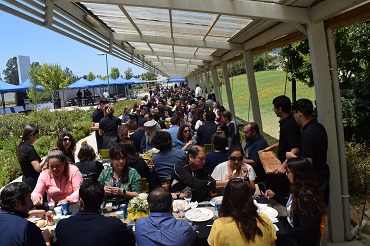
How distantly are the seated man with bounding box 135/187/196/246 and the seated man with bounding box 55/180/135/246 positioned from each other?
16 cm

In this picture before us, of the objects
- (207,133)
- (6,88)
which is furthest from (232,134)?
(6,88)

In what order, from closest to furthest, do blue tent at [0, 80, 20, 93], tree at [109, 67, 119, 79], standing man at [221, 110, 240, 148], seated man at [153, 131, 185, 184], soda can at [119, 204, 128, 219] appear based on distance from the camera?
soda can at [119, 204, 128, 219] → seated man at [153, 131, 185, 184] → standing man at [221, 110, 240, 148] → blue tent at [0, 80, 20, 93] → tree at [109, 67, 119, 79]

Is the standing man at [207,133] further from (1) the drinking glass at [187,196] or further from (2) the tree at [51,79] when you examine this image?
(2) the tree at [51,79]

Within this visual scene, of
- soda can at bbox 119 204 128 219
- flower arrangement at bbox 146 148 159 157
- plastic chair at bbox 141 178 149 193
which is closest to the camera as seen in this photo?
soda can at bbox 119 204 128 219

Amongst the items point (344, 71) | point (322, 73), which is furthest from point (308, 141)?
point (344, 71)

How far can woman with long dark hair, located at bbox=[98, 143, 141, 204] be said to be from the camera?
12.8 ft

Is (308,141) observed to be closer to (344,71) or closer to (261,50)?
(261,50)

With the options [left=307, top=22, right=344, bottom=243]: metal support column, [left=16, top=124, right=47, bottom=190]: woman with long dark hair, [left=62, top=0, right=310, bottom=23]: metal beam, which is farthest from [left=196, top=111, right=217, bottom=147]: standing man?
[left=16, top=124, right=47, bottom=190]: woman with long dark hair

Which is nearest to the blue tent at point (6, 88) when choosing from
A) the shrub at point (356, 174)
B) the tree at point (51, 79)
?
the tree at point (51, 79)

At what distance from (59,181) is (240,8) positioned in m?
3.27

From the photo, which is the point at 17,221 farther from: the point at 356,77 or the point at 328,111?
the point at 356,77

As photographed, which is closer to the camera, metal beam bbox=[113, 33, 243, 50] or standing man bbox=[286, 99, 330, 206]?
standing man bbox=[286, 99, 330, 206]

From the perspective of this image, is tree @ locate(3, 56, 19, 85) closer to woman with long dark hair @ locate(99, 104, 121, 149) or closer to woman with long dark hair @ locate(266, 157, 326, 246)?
woman with long dark hair @ locate(99, 104, 121, 149)

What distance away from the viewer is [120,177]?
4043 mm
